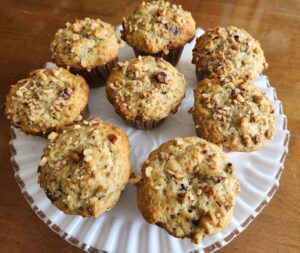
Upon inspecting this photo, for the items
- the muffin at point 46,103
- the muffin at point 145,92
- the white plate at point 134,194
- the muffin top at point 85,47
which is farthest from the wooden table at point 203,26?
the muffin at point 145,92

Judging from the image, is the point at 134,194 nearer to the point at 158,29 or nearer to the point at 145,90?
the point at 145,90

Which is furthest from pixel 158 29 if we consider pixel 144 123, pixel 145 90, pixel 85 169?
pixel 85 169

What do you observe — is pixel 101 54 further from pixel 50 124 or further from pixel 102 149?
pixel 102 149

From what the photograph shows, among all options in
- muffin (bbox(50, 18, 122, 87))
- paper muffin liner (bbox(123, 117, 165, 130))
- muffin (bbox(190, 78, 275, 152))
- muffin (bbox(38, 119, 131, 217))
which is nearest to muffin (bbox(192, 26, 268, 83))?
muffin (bbox(190, 78, 275, 152))

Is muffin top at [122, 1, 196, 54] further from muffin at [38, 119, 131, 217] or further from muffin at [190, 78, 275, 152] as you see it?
muffin at [38, 119, 131, 217]

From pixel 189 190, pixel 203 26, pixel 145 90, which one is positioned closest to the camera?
pixel 189 190

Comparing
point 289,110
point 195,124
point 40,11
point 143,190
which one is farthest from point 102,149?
point 40,11

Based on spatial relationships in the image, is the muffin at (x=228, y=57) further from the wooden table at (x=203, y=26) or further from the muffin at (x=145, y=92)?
the wooden table at (x=203, y=26)
